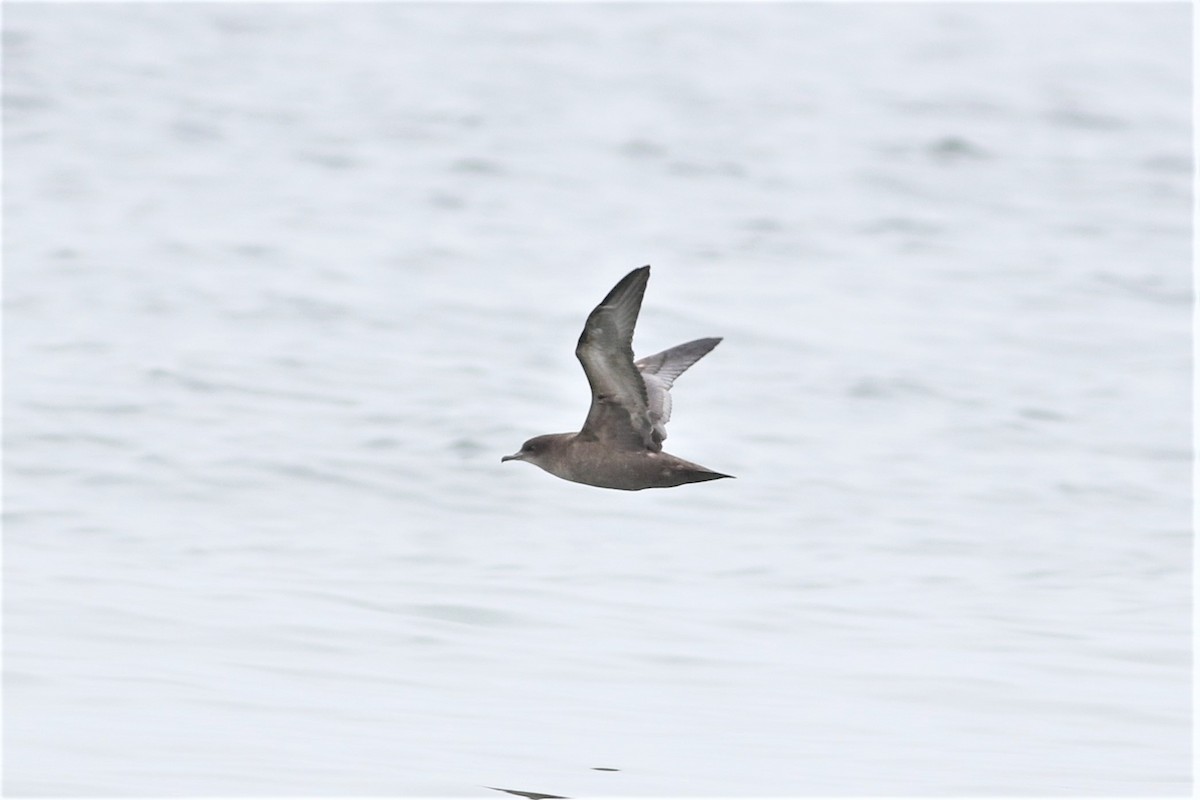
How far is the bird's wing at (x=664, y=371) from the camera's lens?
862 centimetres

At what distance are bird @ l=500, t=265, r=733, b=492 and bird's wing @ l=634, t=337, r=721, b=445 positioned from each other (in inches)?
1.8

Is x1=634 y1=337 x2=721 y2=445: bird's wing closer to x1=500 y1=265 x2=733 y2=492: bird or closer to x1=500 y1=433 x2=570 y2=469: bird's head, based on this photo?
x1=500 y1=265 x2=733 y2=492: bird

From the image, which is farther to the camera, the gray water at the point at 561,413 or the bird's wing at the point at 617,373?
the gray water at the point at 561,413

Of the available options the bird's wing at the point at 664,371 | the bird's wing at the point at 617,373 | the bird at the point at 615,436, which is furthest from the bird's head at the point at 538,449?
the bird's wing at the point at 664,371

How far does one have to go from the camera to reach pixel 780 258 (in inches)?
945

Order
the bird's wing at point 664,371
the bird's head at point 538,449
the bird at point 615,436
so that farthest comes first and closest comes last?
1. the bird's wing at point 664,371
2. the bird's head at point 538,449
3. the bird at point 615,436

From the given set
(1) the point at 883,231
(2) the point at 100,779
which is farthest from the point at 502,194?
(2) the point at 100,779

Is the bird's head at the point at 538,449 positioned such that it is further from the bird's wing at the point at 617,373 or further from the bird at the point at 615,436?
the bird's wing at the point at 617,373

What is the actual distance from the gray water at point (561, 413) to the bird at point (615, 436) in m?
1.33

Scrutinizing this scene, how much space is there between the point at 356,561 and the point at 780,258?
12785 mm

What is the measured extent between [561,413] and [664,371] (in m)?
7.27

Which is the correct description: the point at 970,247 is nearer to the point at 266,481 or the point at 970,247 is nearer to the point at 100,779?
the point at 266,481

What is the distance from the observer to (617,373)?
26.6 ft

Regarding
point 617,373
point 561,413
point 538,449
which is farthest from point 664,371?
point 561,413
